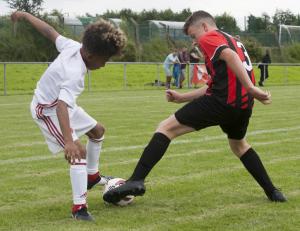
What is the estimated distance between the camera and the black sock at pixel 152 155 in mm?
5327

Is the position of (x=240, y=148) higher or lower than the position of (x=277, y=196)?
higher

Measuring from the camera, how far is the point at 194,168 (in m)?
7.32

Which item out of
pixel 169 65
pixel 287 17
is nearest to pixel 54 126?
pixel 169 65

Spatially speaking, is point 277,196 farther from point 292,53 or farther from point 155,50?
point 292,53

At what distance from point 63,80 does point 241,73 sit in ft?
4.39

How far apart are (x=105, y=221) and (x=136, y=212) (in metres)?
0.37

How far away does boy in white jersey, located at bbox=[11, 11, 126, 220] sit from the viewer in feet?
15.8

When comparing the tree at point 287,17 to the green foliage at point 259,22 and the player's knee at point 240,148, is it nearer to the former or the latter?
the green foliage at point 259,22

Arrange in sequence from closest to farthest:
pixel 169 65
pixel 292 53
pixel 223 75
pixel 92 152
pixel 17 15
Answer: pixel 223 75, pixel 92 152, pixel 17 15, pixel 169 65, pixel 292 53

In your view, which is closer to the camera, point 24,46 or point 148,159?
point 148,159

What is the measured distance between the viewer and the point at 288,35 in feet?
181

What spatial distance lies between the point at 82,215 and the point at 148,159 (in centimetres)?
73

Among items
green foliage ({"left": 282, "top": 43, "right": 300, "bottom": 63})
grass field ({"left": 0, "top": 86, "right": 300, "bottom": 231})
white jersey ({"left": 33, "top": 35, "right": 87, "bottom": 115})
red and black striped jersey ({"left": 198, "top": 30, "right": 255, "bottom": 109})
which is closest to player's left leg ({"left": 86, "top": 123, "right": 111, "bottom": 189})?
grass field ({"left": 0, "top": 86, "right": 300, "bottom": 231})

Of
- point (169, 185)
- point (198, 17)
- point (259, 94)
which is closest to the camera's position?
point (259, 94)
